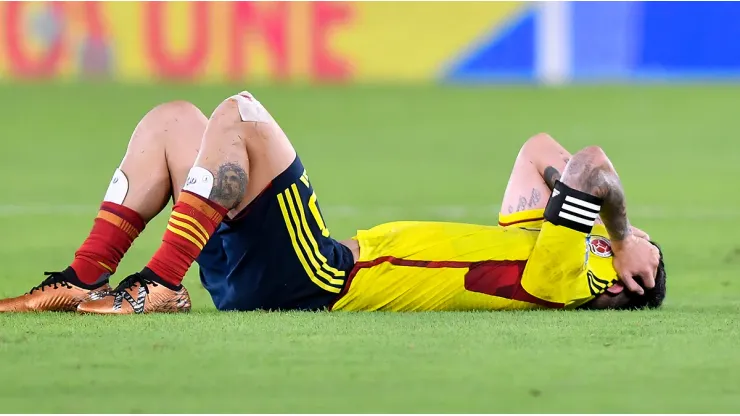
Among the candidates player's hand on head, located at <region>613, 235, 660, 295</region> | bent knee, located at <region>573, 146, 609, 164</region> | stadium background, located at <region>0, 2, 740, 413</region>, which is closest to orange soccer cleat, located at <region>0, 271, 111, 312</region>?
stadium background, located at <region>0, 2, 740, 413</region>

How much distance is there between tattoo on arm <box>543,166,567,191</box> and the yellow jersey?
382 millimetres

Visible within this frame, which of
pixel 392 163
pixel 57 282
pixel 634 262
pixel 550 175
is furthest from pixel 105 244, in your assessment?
pixel 392 163

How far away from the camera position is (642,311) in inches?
216

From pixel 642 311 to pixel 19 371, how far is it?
2328mm

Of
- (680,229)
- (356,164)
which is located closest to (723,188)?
(680,229)

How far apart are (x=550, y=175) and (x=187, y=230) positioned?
4.88 ft

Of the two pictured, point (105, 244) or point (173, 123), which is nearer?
point (105, 244)

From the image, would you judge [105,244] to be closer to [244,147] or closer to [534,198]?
[244,147]

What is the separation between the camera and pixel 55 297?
5.20 metres

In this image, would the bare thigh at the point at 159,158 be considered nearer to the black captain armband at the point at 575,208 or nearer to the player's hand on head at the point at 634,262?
the black captain armband at the point at 575,208

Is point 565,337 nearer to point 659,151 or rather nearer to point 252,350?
point 252,350

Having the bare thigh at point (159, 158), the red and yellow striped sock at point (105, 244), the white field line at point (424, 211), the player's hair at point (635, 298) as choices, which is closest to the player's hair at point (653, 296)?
the player's hair at point (635, 298)

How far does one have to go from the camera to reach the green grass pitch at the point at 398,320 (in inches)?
159

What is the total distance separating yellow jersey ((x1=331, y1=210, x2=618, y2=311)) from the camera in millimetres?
5277
